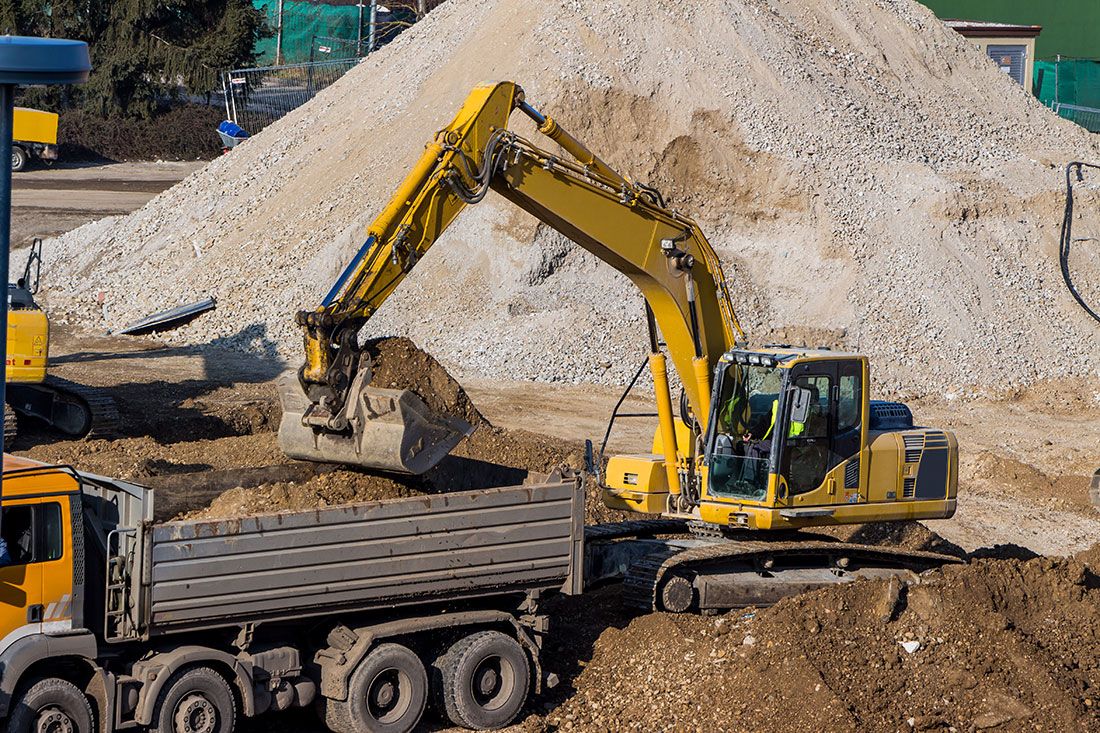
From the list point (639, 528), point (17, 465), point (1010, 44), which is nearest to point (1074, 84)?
point (1010, 44)

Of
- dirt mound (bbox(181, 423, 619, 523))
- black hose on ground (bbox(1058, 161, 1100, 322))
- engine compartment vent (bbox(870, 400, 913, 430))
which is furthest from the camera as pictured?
black hose on ground (bbox(1058, 161, 1100, 322))

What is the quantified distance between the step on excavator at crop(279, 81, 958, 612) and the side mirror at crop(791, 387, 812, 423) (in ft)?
0.04

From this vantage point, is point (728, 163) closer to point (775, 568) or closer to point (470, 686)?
point (775, 568)

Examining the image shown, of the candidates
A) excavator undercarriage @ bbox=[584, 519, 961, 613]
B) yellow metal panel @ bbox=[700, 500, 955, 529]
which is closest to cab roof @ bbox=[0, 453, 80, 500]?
excavator undercarriage @ bbox=[584, 519, 961, 613]

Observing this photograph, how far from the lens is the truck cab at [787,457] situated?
42.5ft

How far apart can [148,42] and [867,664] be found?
38.9m

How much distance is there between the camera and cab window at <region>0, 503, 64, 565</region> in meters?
9.59

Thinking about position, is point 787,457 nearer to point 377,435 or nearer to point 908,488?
point 908,488

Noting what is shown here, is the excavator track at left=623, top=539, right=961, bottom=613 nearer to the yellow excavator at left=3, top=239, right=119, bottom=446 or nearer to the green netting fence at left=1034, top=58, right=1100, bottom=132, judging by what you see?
the yellow excavator at left=3, top=239, right=119, bottom=446

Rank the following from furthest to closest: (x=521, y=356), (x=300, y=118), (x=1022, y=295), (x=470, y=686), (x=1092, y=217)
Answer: (x=300, y=118)
(x=1092, y=217)
(x=1022, y=295)
(x=521, y=356)
(x=470, y=686)

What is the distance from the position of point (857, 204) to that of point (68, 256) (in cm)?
1594

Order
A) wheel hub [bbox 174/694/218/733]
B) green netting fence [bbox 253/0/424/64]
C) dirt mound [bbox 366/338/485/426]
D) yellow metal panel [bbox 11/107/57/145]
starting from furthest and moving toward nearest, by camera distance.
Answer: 1. green netting fence [bbox 253/0/424/64]
2. dirt mound [bbox 366/338/485/426]
3. yellow metal panel [bbox 11/107/57/145]
4. wheel hub [bbox 174/694/218/733]

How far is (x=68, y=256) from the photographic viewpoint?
30.5 meters

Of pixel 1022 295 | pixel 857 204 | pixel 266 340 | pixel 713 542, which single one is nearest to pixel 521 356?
pixel 266 340
